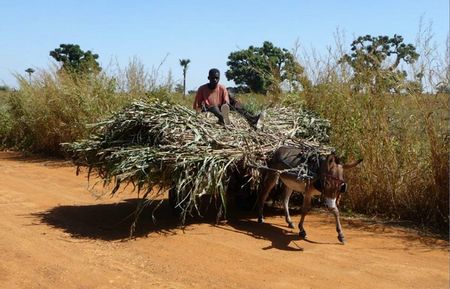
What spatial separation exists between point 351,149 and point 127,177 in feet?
12.4

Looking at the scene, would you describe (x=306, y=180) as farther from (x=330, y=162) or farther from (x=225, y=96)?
(x=225, y=96)

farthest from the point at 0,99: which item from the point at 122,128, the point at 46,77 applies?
the point at 122,128

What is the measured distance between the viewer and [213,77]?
783cm

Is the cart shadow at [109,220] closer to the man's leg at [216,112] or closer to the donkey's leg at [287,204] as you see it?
the donkey's leg at [287,204]

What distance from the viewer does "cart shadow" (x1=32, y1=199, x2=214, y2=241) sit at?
647cm

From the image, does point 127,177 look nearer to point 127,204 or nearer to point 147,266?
point 147,266

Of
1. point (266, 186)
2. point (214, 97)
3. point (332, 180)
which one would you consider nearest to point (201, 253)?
point (266, 186)

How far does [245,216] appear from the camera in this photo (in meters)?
7.43

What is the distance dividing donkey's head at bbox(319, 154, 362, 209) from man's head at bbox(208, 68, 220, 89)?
2.70 m

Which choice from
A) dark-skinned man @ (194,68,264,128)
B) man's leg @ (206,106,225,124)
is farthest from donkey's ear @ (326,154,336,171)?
dark-skinned man @ (194,68,264,128)

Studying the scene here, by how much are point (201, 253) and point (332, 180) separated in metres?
1.73

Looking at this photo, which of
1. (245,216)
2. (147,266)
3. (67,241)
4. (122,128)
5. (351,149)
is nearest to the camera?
(147,266)

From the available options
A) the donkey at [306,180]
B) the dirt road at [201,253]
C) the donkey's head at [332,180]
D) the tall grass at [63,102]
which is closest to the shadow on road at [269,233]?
the dirt road at [201,253]

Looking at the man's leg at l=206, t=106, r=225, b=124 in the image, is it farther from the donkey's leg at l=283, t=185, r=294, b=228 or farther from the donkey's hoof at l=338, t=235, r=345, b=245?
the donkey's hoof at l=338, t=235, r=345, b=245
